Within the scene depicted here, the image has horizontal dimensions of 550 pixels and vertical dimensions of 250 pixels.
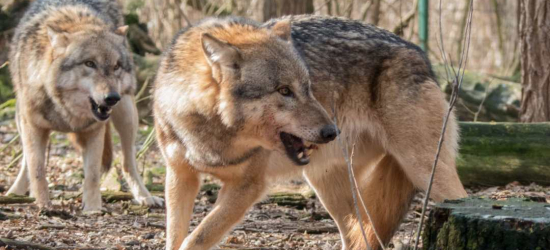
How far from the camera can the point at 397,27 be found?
29.2ft

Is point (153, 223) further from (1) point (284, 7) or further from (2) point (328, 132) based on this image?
(1) point (284, 7)

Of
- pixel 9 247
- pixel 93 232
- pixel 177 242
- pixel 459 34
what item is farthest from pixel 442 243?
pixel 459 34

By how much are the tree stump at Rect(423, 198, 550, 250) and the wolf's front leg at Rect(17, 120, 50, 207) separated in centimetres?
399

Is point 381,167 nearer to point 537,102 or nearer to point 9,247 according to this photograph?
point 9,247

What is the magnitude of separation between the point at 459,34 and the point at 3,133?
9228 millimetres

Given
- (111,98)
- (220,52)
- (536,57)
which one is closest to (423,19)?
(536,57)

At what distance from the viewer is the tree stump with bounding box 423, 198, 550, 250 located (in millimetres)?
2938

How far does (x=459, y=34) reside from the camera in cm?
1499

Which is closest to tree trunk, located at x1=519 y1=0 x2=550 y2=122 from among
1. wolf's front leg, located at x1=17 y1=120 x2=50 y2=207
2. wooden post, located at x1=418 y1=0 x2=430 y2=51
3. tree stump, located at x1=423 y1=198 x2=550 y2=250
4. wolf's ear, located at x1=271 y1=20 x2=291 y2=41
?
wooden post, located at x1=418 y1=0 x2=430 y2=51

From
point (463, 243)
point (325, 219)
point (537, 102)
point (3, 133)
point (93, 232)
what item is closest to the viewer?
point (463, 243)

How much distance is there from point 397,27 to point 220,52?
5.34 metres

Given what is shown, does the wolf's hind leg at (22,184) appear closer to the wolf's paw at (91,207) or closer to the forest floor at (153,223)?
the forest floor at (153,223)

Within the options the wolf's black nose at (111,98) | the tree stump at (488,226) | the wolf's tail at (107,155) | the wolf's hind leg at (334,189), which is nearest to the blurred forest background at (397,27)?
the wolf's tail at (107,155)

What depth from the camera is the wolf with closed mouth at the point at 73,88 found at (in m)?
6.30
